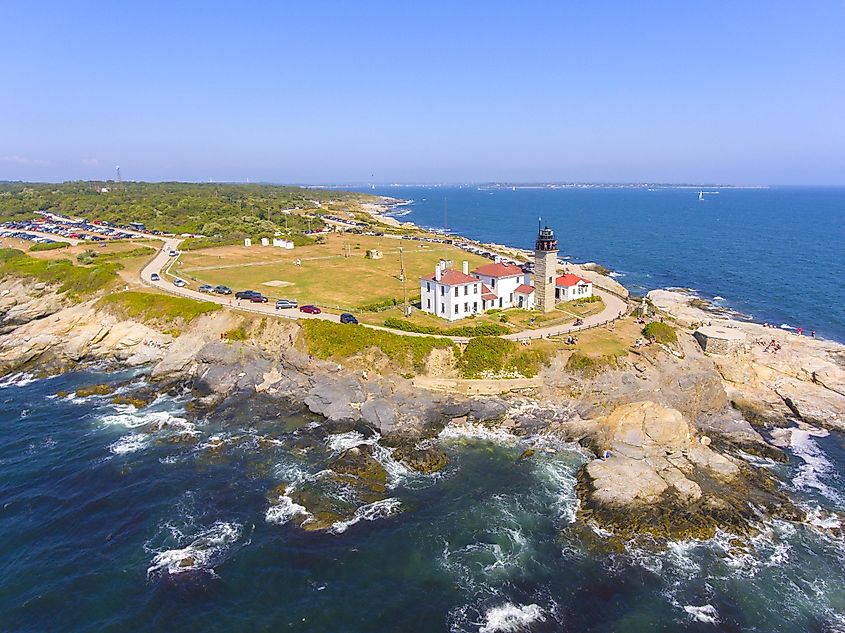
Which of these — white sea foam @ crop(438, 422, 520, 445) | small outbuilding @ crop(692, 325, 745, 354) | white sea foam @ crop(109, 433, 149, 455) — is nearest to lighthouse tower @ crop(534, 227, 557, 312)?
small outbuilding @ crop(692, 325, 745, 354)

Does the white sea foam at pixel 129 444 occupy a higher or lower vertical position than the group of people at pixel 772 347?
lower

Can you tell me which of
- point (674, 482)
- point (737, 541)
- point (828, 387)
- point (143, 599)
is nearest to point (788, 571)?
point (737, 541)

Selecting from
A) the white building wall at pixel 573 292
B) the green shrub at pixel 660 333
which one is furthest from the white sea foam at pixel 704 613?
the white building wall at pixel 573 292

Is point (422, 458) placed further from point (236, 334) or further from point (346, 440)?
point (236, 334)

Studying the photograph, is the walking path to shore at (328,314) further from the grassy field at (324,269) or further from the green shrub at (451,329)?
the grassy field at (324,269)

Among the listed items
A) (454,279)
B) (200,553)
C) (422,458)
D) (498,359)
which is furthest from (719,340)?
(200,553)

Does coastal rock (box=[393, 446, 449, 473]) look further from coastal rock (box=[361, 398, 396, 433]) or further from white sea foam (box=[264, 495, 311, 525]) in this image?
white sea foam (box=[264, 495, 311, 525])
